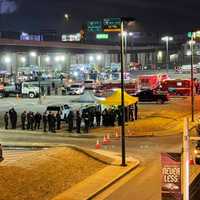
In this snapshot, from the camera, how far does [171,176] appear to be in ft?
45.8

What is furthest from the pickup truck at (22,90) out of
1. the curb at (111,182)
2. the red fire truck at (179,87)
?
the curb at (111,182)

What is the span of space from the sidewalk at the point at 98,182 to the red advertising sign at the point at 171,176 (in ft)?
21.8

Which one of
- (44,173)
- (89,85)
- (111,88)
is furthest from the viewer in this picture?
(89,85)

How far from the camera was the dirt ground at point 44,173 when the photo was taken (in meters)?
20.4

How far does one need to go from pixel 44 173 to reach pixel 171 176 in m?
10.0

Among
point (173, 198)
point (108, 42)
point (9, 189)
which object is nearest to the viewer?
point (173, 198)

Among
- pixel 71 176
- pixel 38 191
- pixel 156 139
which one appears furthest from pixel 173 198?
pixel 156 139

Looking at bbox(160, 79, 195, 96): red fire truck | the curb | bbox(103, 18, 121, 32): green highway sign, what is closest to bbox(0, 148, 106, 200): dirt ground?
the curb

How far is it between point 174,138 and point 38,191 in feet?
62.2

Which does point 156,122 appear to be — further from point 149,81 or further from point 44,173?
point 149,81

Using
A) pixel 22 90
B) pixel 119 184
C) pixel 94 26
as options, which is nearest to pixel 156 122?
pixel 119 184

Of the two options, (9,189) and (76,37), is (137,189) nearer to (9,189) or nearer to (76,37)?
(9,189)

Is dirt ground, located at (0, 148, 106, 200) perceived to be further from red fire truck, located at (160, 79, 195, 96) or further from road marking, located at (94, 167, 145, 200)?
red fire truck, located at (160, 79, 195, 96)

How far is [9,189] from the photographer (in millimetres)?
20344
